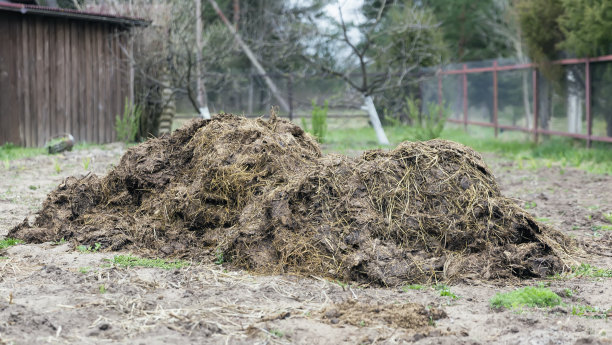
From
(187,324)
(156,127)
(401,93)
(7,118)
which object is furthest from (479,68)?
(187,324)

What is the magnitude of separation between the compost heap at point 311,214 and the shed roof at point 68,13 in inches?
301

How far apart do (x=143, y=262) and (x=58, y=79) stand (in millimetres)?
10432

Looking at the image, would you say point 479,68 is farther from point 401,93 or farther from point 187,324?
point 187,324

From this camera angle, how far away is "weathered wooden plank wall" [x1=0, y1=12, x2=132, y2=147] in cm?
1362

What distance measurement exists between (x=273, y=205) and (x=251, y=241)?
37cm

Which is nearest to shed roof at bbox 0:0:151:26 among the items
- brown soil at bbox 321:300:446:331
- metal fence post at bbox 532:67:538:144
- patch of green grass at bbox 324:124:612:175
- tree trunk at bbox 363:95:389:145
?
patch of green grass at bbox 324:124:612:175

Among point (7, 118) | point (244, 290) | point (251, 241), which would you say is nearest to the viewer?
point (244, 290)

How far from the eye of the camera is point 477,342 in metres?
3.68

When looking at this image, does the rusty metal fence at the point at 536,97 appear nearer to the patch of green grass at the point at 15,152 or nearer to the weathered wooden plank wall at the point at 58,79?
the weathered wooden plank wall at the point at 58,79

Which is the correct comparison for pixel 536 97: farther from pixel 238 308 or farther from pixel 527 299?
pixel 238 308

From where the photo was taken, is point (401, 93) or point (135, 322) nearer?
point (135, 322)

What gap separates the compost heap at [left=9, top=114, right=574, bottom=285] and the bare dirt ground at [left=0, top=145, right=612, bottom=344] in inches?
9.9

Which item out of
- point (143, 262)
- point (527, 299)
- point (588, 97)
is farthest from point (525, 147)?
point (143, 262)

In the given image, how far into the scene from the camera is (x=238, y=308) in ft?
13.7
